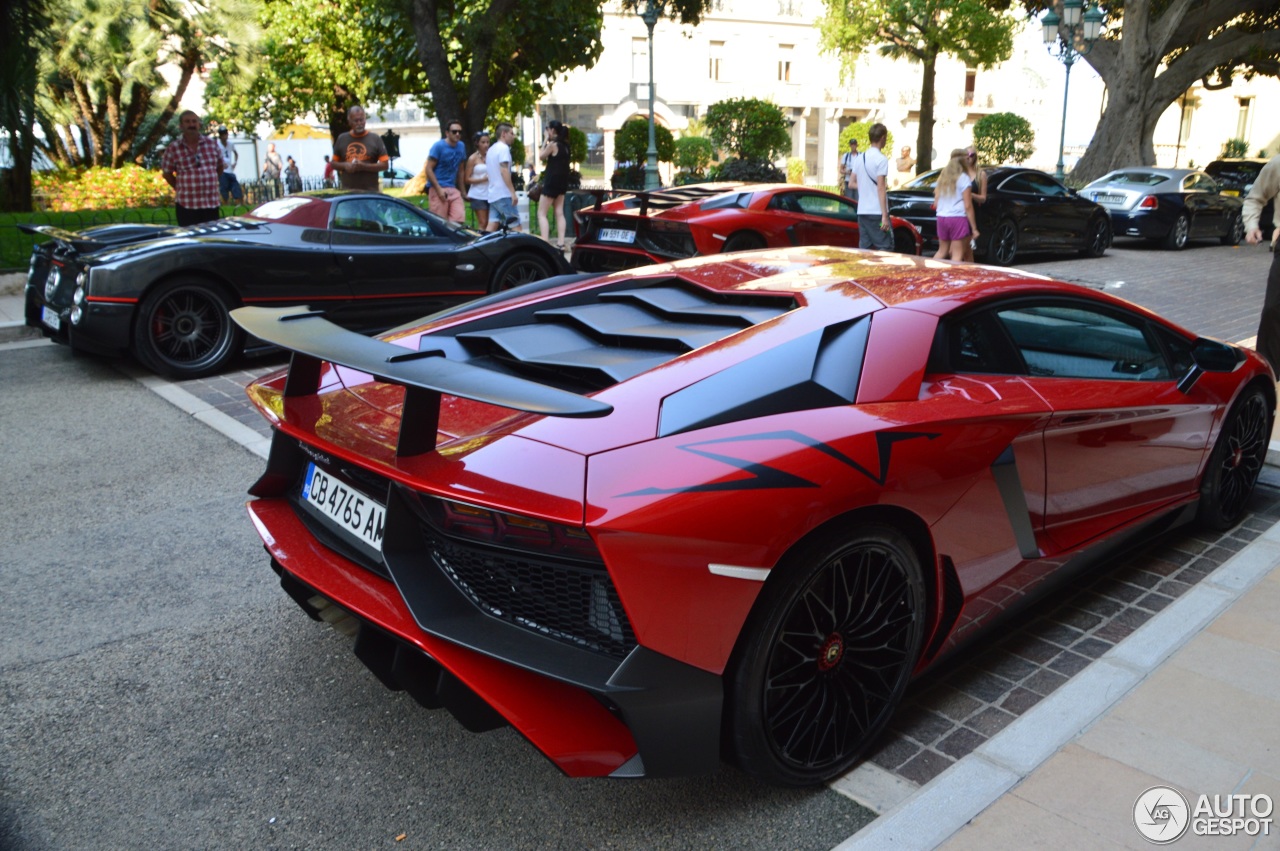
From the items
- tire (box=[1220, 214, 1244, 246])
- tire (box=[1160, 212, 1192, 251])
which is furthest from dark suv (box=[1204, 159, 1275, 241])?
tire (box=[1160, 212, 1192, 251])

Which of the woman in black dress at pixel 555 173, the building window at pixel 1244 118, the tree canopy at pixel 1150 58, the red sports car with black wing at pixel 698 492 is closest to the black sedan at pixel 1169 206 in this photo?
the tree canopy at pixel 1150 58

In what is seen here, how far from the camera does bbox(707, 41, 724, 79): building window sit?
53688 mm

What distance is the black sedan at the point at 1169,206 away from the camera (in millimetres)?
18250

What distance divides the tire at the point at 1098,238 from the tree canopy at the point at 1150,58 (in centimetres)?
1086

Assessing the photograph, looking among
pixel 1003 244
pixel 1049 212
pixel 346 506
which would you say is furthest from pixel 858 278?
pixel 1049 212

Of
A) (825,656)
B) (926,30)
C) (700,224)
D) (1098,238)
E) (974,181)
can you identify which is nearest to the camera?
(825,656)

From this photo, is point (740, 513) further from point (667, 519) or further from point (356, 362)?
point (356, 362)

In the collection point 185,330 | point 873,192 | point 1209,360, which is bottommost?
point 185,330

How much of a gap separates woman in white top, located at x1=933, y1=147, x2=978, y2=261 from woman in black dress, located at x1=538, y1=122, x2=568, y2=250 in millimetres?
4971

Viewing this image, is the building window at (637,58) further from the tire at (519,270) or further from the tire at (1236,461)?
the tire at (1236,461)

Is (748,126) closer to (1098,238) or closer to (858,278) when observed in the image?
(1098,238)

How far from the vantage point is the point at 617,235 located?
37.6 feet

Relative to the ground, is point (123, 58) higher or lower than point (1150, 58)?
lower

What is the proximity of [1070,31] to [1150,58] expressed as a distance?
10.3ft
